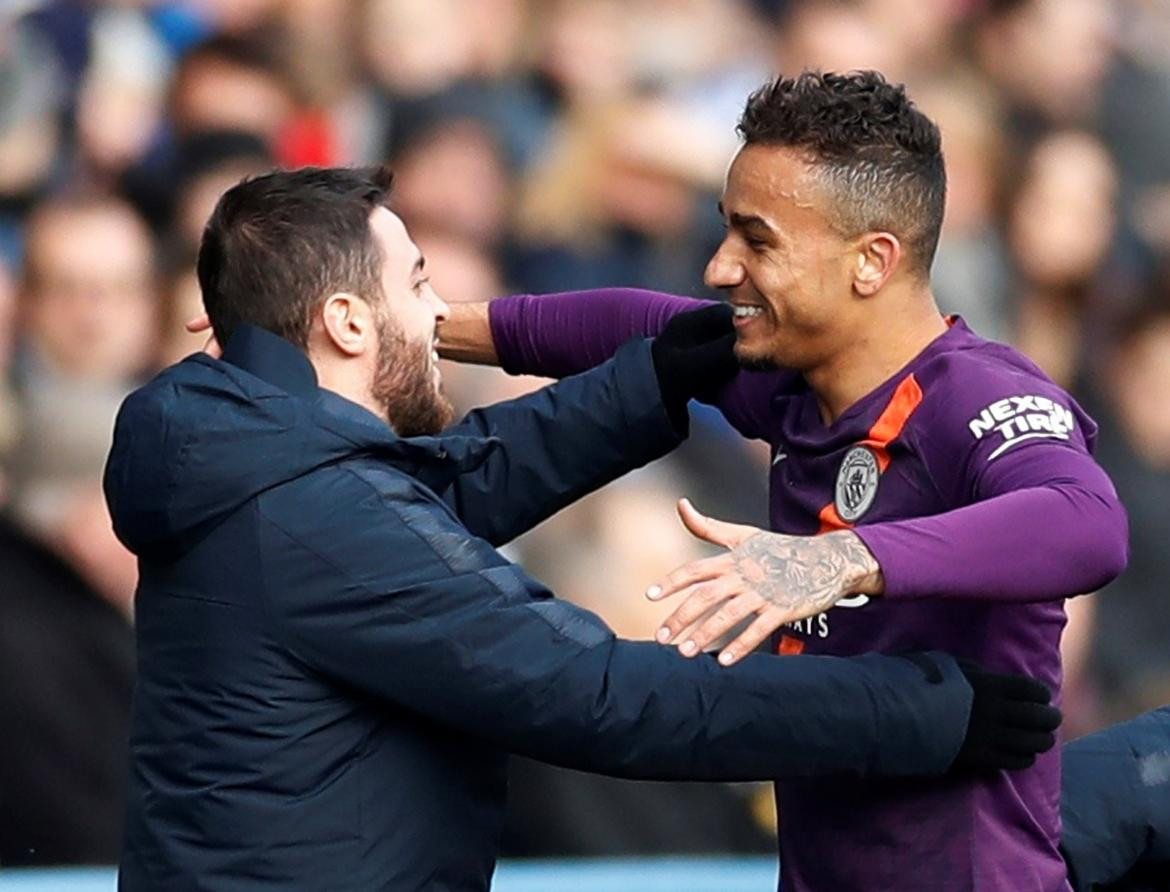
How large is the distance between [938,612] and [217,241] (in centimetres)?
95

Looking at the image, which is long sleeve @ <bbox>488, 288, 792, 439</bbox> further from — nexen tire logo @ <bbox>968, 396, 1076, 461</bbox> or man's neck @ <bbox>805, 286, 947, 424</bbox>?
nexen tire logo @ <bbox>968, 396, 1076, 461</bbox>

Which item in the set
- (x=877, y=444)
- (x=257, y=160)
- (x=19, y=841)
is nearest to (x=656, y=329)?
(x=877, y=444)

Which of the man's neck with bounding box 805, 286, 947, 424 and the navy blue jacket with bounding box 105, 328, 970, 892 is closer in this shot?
the navy blue jacket with bounding box 105, 328, 970, 892

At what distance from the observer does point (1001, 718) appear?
7.52 ft

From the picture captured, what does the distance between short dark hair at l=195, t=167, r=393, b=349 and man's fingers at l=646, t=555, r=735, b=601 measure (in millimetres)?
621

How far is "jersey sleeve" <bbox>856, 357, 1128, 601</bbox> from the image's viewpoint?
6.97ft

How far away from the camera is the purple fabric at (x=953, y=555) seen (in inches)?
84.3

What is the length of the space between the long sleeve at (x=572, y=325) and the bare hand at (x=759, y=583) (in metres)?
0.79

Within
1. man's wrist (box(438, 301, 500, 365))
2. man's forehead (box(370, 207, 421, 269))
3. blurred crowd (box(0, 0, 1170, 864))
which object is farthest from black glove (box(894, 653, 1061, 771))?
blurred crowd (box(0, 0, 1170, 864))

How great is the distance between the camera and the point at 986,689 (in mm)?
2295

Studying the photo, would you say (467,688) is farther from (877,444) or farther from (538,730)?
(877,444)

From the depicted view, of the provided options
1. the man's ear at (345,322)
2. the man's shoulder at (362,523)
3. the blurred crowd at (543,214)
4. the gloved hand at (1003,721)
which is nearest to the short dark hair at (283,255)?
the man's ear at (345,322)

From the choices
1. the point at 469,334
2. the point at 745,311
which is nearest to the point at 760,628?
the point at 745,311

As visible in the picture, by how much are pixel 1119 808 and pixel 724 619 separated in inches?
36.9
